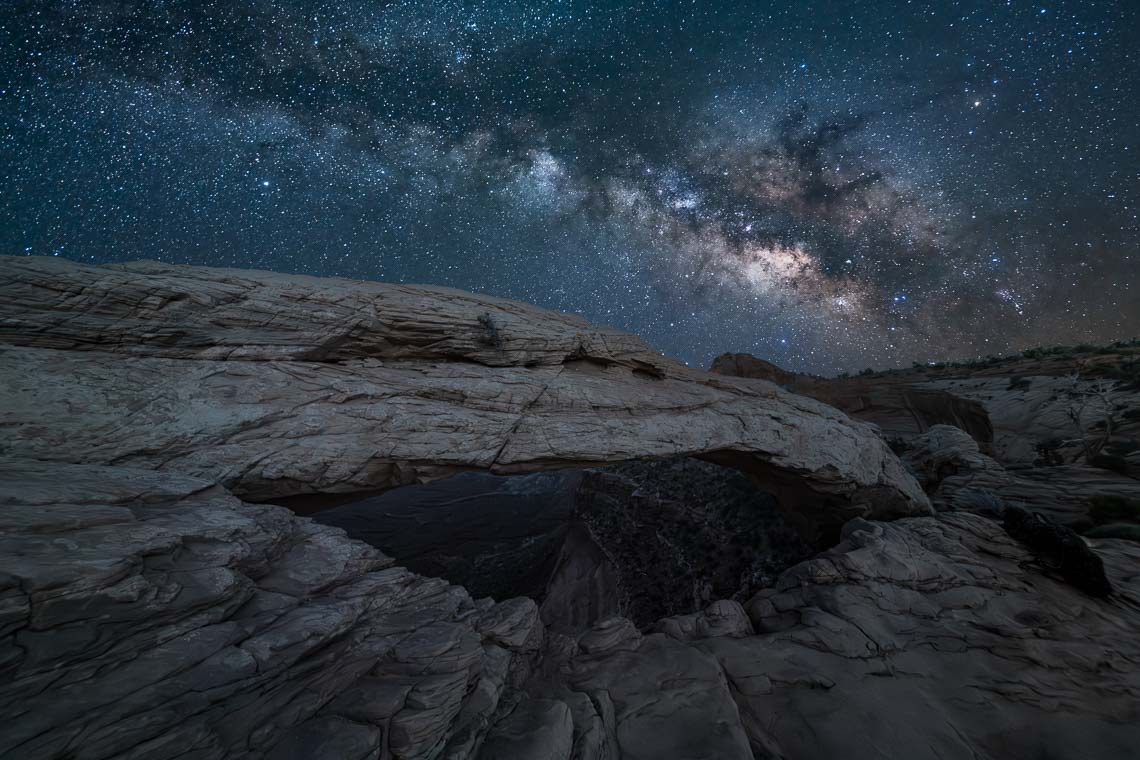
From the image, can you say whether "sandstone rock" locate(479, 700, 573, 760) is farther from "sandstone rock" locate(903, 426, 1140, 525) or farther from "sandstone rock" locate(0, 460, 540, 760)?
"sandstone rock" locate(903, 426, 1140, 525)

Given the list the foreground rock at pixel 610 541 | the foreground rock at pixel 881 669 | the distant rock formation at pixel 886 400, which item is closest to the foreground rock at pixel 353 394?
the foreground rock at pixel 610 541

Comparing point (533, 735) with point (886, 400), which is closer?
point (533, 735)

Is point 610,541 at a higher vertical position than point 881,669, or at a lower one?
lower

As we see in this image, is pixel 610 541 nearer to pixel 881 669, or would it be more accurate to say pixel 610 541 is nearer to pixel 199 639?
pixel 881 669

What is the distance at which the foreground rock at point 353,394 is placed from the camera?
6.16 metres

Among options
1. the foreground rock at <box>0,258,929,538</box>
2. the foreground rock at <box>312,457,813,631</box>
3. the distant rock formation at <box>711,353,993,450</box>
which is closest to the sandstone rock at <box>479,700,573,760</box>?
the foreground rock at <box>0,258,929,538</box>

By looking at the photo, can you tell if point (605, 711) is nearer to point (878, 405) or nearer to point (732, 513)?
point (732, 513)

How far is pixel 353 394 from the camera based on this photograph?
7.90 meters

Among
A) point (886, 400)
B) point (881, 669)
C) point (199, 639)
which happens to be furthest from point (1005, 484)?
point (199, 639)

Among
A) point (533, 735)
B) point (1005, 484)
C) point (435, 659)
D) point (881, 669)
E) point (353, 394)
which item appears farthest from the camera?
point (1005, 484)

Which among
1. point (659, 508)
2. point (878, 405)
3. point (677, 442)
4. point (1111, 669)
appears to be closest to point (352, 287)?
point (677, 442)

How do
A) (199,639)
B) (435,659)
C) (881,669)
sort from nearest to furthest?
1. (199,639)
2. (435,659)
3. (881,669)

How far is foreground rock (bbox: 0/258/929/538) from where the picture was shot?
6.16 m

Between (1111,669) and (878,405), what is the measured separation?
27.8 m
